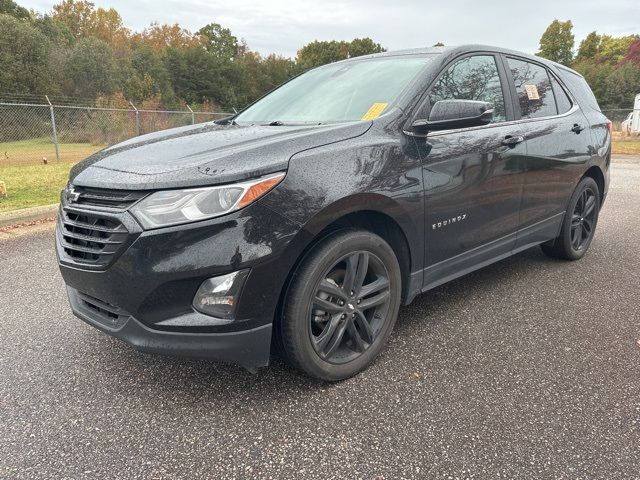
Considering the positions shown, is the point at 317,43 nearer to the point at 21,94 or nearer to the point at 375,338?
the point at 21,94

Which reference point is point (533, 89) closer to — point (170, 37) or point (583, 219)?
point (583, 219)

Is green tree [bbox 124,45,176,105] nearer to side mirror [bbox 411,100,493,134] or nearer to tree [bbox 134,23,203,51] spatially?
tree [bbox 134,23,203,51]

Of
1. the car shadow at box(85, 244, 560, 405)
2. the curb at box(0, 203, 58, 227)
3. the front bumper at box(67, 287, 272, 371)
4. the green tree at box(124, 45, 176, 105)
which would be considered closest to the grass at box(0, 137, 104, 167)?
the curb at box(0, 203, 58, 227)

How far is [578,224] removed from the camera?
4.28 m

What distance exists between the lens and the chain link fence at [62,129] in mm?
14398

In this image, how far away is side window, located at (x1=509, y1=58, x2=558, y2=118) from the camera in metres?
3.50

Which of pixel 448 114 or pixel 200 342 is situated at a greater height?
pixel 448 114

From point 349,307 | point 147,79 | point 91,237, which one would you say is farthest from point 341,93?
point 147,79

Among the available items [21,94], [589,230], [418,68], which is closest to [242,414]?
[418,68]

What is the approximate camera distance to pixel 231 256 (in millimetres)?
1975

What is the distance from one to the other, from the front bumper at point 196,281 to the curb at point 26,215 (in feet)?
14.7

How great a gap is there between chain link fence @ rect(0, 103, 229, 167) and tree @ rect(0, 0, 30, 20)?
1731 inches

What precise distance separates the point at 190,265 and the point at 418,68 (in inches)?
72.1

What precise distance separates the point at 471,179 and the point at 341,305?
1.17 m
